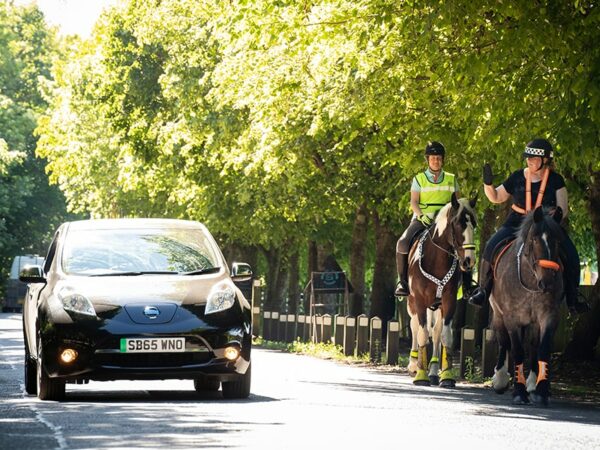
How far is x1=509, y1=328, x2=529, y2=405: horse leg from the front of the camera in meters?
16.7

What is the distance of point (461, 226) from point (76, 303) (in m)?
5.38

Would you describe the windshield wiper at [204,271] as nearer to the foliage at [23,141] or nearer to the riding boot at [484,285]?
the riding boot at [484,285]

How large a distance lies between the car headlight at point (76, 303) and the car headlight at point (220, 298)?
3.56ft

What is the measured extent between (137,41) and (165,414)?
113 ft

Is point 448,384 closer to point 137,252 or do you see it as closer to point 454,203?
point 454,203

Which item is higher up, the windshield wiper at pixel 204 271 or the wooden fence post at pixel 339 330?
the windshield wiper at pixel 204 271

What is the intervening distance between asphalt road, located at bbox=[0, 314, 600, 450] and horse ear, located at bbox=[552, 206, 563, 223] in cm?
191

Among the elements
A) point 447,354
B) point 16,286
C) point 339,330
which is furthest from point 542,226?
point 16,286

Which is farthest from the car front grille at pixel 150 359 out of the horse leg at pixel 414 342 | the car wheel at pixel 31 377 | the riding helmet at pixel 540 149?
the horse leg at pixel 414 342

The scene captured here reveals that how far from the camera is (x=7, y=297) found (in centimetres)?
8306

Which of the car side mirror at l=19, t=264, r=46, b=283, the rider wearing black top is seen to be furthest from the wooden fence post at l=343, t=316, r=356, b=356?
the car side mirror at l=19, t=264, r=46, b=283

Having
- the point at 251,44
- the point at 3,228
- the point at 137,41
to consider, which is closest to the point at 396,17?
the point at 251,44

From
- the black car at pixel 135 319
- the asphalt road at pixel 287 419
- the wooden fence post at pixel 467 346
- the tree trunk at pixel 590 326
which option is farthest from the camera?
the tree trunk at pixel 590 326

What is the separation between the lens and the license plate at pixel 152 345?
1502cm
